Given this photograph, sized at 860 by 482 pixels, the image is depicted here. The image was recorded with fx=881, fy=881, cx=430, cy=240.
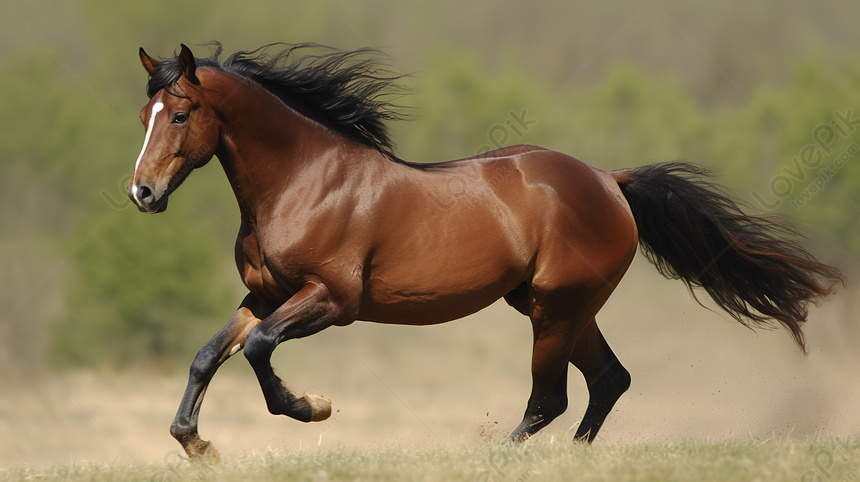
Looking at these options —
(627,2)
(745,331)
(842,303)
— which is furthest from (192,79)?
(627,2)

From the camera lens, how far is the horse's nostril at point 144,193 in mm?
4238

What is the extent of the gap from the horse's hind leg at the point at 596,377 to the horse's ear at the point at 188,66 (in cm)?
288

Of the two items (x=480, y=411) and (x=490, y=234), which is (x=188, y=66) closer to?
(x=490, y=234)

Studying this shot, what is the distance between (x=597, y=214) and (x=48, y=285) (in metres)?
33.6

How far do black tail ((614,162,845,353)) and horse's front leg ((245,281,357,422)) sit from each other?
2284 mm

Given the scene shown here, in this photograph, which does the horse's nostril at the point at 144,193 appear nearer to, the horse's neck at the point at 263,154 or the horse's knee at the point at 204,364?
the horse's neck at the point at 263,154

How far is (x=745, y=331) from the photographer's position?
65.1 feet

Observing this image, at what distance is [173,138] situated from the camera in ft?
14.4

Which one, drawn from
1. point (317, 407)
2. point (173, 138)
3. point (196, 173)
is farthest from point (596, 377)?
point (196, 173)

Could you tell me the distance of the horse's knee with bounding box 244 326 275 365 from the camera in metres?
4.37

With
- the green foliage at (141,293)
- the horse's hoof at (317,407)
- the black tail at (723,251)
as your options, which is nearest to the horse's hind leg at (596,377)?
the black tail at (723,251)

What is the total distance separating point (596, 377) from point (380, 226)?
1.85 meters

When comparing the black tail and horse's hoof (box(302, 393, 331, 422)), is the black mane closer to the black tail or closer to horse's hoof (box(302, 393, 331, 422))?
horse's hoof (box(302, 393, 331, 422))

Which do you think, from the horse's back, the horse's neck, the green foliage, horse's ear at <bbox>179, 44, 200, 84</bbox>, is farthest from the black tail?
the green foliage
